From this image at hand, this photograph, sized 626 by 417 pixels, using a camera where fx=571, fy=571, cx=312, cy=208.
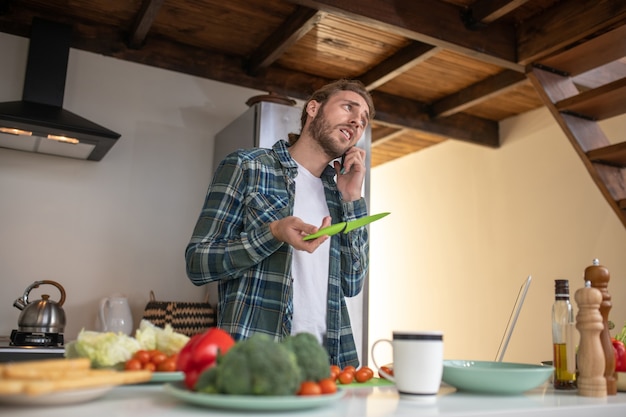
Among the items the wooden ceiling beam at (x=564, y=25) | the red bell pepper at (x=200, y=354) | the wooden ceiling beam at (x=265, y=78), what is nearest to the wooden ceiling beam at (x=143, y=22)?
the wooden ceiling beam at (x=265, y=78)

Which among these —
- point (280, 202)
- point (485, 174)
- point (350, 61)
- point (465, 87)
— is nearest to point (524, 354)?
point (485, 174)

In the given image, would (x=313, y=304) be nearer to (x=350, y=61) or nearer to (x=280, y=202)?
(x=280, y=202)

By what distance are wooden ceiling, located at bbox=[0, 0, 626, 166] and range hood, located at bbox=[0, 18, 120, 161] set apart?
0.58 feet

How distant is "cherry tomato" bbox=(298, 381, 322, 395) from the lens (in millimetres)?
734

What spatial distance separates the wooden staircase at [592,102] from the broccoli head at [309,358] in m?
2.23

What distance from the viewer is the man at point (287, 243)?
5.09 feet

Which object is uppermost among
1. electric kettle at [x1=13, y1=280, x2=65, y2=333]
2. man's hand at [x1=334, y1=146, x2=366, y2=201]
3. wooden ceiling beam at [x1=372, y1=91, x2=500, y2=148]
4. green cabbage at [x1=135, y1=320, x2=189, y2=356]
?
wooden ceiling beam at [x1=372, y1=91, x2=500, y2=148]

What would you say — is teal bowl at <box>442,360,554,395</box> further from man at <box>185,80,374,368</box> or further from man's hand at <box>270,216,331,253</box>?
man at <box>185,80,374,368</box>

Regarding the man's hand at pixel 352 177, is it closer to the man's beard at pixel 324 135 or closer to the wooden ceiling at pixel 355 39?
the man's beard at pixel 324 135

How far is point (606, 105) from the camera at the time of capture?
270 centimetres

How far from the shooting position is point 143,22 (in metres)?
3.01

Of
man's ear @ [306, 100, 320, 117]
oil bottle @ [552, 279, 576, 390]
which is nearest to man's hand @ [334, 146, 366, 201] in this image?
man's ear @ [306, 100, 320, 117]

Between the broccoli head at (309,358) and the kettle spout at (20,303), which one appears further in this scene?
the kettle spout at (20,303)

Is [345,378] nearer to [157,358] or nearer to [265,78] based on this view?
[157,358]
